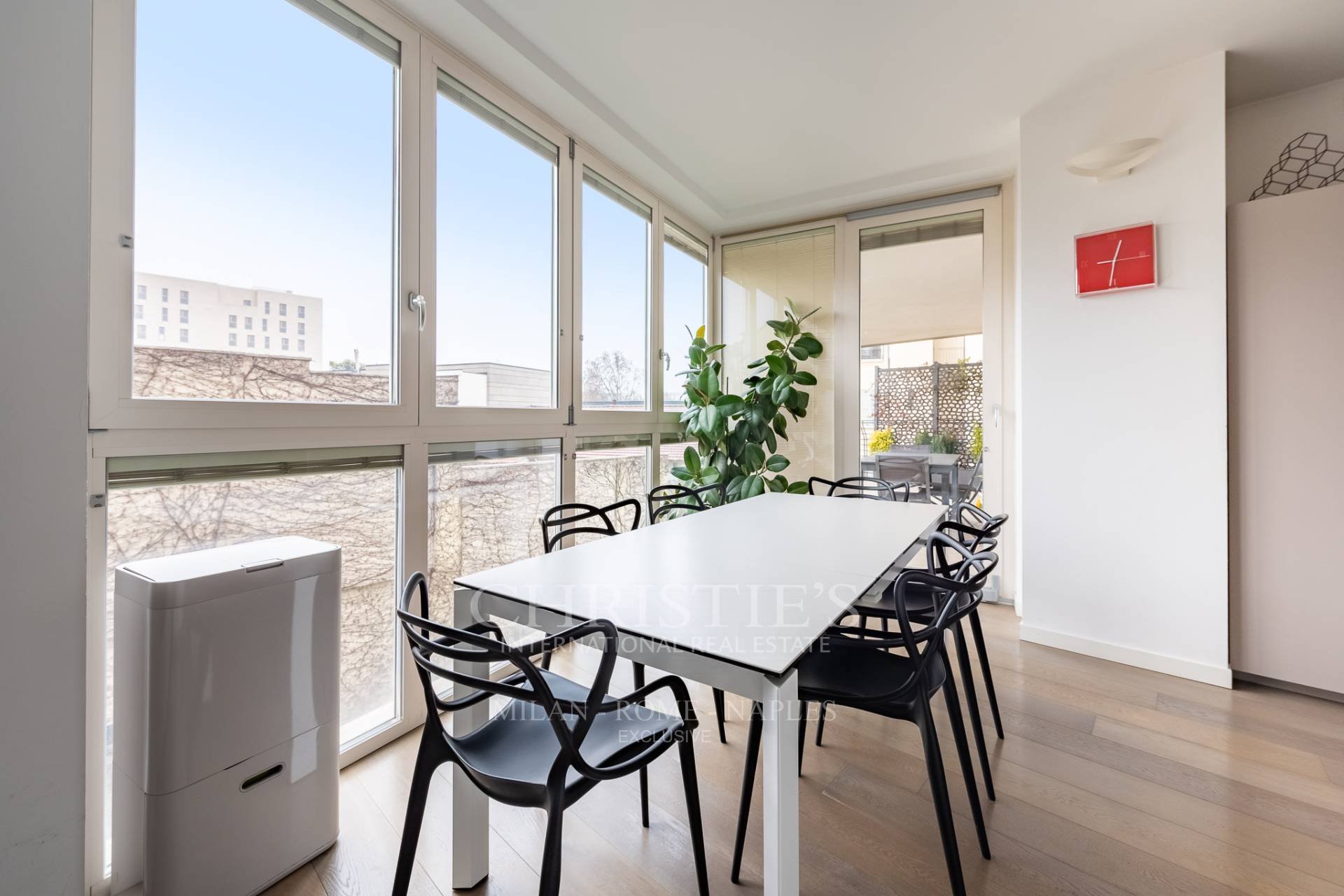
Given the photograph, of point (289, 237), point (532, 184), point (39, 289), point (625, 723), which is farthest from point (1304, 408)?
point (289, 237)

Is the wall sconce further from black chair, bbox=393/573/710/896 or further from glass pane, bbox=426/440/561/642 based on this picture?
black chair, bbox=393/573/710/896

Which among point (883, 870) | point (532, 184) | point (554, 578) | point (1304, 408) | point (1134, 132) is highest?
point (1134, 132)

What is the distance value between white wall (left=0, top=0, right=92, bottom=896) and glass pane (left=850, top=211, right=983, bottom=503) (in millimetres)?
4004

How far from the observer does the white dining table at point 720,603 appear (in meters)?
0.98

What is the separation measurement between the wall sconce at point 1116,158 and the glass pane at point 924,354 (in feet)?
3.44

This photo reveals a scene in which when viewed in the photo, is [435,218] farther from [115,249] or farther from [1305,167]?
[1305,167]

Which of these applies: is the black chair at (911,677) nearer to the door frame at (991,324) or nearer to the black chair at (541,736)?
the black chair at (541,736)

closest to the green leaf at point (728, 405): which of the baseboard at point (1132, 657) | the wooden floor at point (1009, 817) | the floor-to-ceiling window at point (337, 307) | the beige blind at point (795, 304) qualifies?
the beige blind at point (795, 304)

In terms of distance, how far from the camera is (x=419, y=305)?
2211mm

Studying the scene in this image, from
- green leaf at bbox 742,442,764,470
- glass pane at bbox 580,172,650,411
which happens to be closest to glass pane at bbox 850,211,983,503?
green leaf at bbox 742,442,764,470

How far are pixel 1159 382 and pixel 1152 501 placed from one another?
0.57 m

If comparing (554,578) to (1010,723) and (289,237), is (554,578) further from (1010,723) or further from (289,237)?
(1010,723)

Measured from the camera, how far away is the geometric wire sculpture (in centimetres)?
268

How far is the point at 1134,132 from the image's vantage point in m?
2.69
